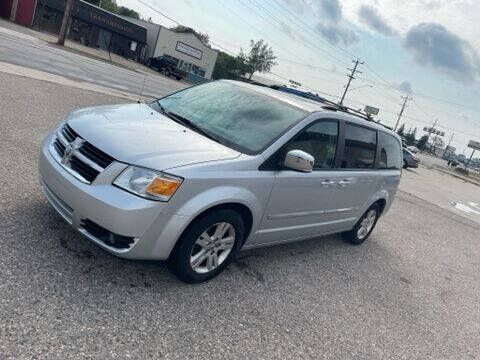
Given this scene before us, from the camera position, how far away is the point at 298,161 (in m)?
4.09

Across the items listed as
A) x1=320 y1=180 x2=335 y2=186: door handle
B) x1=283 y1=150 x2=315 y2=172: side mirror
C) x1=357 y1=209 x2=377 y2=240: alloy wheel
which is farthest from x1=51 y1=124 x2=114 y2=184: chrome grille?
x1=357 y1=209 x2=377 y2=240: alloy wheel

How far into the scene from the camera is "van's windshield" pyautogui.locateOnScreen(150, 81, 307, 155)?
14.0 ft


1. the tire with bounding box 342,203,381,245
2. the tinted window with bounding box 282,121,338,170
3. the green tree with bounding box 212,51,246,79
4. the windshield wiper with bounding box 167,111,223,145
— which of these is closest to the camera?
the windshield wiper with bounding box 167,111,223,145

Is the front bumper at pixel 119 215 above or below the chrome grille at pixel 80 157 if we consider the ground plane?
below

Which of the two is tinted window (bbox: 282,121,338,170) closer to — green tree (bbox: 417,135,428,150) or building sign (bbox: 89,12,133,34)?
building sign (bbox: 89,12,133,34)

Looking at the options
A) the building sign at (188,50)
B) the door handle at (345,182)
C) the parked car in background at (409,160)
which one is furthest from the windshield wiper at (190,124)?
the building sign at (188,50)

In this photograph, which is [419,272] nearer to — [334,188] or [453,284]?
[453,284]

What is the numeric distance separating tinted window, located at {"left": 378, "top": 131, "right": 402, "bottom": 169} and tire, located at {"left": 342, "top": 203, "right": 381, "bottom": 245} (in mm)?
668

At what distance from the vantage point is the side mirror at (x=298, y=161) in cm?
407

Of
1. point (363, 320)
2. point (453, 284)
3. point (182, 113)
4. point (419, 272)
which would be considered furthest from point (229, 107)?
point (453, 284)

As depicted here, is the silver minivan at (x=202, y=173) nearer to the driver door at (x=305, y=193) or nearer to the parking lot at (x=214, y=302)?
the driver door at (x=305, y=193)

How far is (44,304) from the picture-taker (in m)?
3.07

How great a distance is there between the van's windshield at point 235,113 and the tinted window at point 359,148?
0.95m

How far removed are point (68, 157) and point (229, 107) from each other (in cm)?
178
